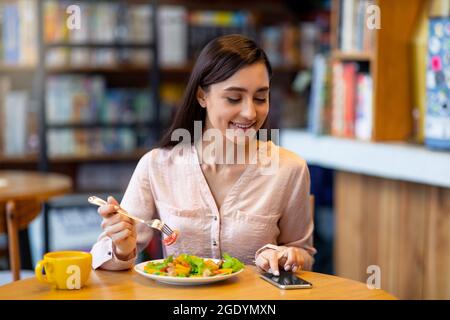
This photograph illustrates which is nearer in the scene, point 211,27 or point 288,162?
point 288,162

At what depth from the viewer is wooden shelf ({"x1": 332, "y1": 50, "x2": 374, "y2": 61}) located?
9.69ft

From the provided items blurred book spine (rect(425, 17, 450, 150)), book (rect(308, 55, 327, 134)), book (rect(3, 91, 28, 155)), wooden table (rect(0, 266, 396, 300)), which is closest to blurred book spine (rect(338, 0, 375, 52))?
book (rect(308, 55, 327, 134))

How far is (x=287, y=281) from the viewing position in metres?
1.53

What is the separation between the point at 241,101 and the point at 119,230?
0.41 metres

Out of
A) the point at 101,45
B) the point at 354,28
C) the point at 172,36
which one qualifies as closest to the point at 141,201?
the point at 354,28

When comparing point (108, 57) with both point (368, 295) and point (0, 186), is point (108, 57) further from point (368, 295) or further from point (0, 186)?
point (368, 295)

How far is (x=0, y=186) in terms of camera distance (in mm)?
3221

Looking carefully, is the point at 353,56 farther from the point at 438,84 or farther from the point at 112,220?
the point at 112,220

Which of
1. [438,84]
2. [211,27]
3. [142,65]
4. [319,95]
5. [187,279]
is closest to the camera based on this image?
[187,279]

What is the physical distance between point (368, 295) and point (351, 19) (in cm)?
182

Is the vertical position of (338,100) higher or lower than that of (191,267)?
higher

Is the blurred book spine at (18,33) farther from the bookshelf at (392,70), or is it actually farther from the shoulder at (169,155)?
the shoulder at (169,155)

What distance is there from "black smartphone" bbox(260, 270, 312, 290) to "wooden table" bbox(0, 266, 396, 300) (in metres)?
0.01
